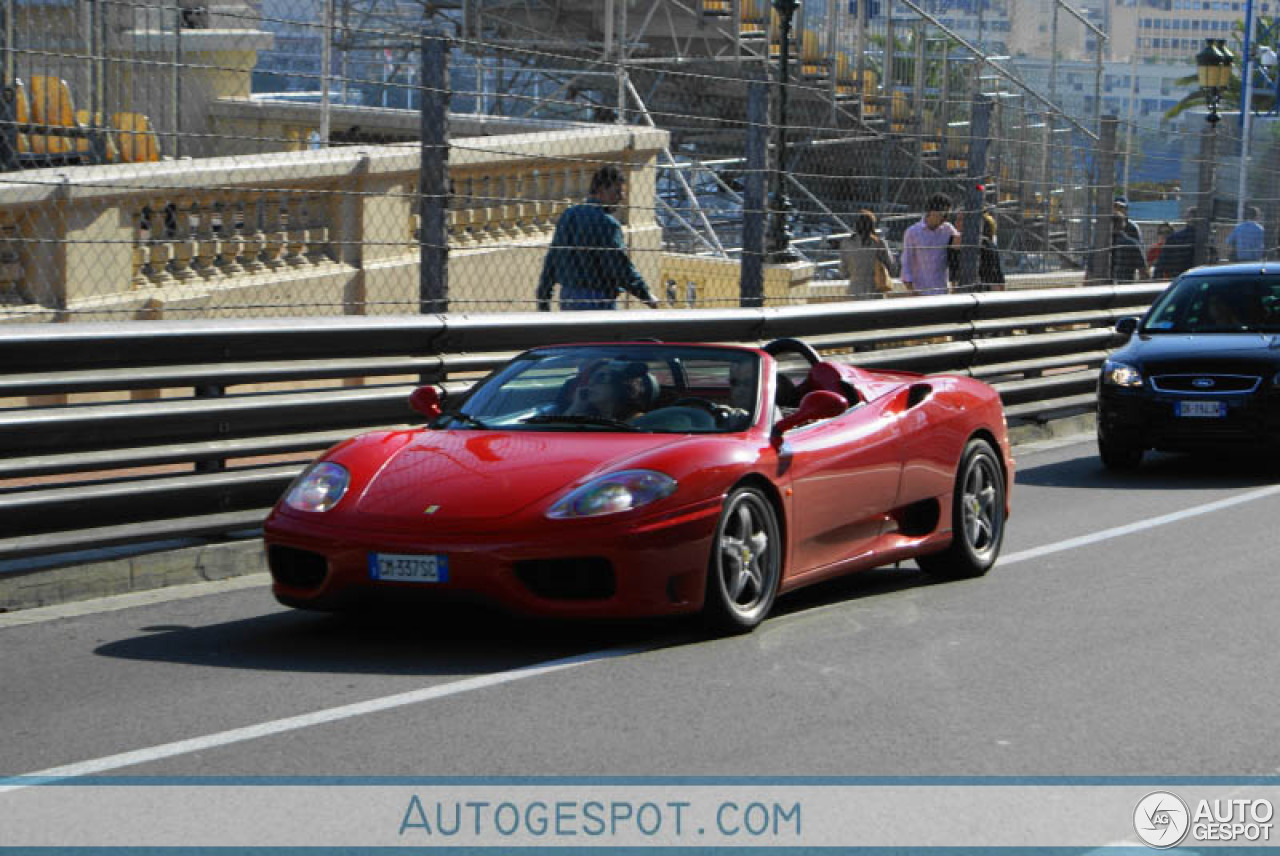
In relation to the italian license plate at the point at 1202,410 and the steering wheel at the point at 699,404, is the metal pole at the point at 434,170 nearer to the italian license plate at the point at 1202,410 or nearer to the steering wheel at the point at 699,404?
the steering wheel at the point at 699,404

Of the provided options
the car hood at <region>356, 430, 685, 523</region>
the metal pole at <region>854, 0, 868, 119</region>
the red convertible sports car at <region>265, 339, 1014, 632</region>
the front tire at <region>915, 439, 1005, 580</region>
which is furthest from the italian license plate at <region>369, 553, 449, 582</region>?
the metal pole at <region>854, 0, 868, 119</region>

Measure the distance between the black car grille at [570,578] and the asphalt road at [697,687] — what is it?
0.76 feet

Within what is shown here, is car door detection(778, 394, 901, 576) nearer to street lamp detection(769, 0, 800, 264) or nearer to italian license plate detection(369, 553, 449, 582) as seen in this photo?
italian license plate detection(369, 553, 449, 582)

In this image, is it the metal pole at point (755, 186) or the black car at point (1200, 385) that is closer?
the metal pole at point (755, 186)

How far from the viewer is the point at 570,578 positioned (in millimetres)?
7574

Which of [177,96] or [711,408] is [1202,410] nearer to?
[711,408]

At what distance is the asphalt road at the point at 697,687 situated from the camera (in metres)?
6.07

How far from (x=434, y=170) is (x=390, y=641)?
11.4ft

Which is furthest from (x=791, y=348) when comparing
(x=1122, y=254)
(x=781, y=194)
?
(x=781, y=194)

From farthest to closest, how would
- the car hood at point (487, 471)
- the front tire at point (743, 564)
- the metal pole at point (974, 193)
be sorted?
the metal pole at point (974, 193)
the front tire at point (743, 564)
the car hood at point (487, 471)

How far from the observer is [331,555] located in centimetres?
764

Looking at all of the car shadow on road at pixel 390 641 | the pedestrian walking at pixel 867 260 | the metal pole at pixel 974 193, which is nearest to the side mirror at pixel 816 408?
the car shadow on road at pixel 390 641

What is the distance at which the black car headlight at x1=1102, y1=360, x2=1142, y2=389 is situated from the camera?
14336 millimetres

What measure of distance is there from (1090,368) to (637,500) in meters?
11.0
